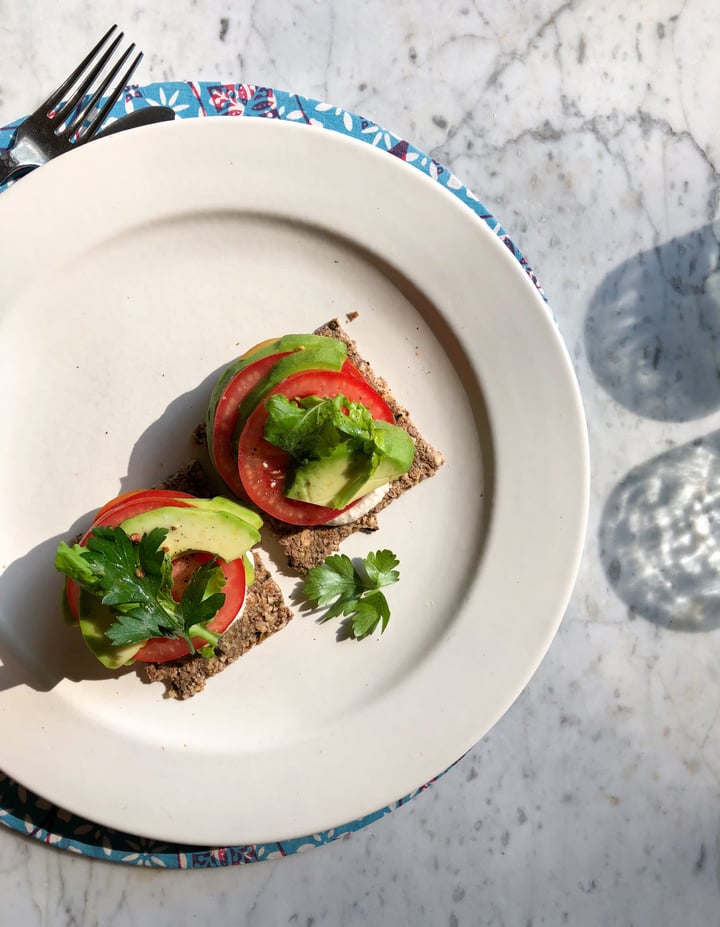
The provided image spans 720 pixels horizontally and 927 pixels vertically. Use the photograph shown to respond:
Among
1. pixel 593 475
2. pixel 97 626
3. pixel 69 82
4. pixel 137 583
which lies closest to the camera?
pixel 137 583

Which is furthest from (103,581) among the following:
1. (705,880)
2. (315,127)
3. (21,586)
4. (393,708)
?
(705,880)

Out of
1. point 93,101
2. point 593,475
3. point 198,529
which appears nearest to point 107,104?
point 93,101

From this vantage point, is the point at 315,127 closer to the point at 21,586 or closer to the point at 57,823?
the point at 21,586

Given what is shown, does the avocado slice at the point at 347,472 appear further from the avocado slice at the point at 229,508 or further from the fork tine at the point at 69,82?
the fork tine at the point at 69,82

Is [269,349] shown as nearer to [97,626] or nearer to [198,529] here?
[198,529]

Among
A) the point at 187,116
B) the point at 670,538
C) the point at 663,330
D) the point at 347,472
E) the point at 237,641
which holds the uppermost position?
the point at 187,116

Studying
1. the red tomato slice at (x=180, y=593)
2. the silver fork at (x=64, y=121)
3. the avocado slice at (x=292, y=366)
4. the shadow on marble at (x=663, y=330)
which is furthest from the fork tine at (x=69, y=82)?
the shadow on marble at (x=663, y=330)
